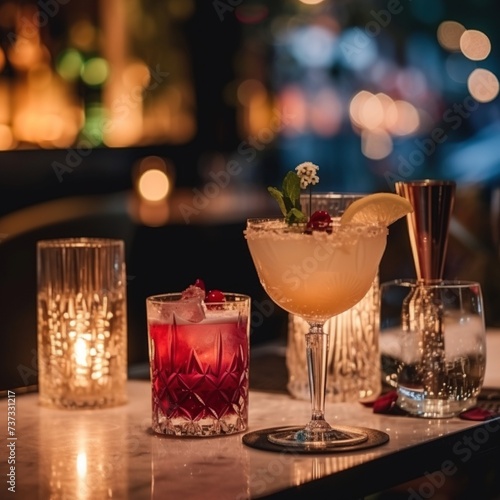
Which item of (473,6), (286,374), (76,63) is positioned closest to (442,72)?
(473,6)

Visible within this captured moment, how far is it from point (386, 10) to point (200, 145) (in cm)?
358

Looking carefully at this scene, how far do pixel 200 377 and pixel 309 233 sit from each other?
253 millimetres

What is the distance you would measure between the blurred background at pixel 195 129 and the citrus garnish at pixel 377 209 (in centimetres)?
118

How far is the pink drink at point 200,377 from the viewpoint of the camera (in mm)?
1668

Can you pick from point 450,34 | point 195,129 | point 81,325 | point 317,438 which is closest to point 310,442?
point 317,438

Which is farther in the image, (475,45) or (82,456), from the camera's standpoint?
(475,45)

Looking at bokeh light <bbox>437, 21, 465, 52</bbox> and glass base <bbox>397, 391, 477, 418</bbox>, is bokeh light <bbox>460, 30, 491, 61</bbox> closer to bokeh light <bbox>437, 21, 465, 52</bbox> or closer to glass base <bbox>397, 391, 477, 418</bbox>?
bokeh light <bbox>437, 21, 465, 52</bbox>

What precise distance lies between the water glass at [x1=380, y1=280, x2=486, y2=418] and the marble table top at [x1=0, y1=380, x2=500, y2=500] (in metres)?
0.06

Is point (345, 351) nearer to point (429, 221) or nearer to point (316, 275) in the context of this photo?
point (429, 221)

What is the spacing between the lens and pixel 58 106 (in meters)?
5.24

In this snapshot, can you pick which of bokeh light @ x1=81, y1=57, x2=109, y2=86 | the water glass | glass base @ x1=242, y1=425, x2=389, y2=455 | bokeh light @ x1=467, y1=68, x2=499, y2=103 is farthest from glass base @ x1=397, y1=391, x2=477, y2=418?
bokeh light @ x1=467, y1=68, x2=499, y2=103

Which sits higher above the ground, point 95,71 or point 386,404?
point 95,71

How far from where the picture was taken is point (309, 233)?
1.59 metres

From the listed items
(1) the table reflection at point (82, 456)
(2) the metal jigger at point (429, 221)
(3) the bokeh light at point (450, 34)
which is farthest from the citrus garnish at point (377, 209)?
(3) the bokeh light at point (450, 34)
